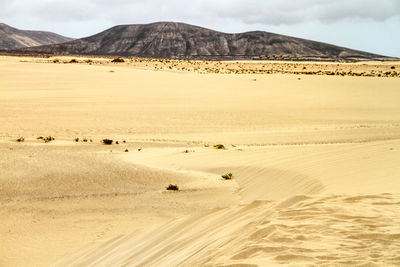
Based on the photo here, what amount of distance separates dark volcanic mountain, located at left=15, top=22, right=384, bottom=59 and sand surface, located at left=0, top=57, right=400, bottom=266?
92429 millimetres

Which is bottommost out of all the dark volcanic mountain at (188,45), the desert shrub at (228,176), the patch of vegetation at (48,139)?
the desert shrub at (228,176)

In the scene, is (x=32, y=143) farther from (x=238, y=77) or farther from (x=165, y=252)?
(x=238, y=77)

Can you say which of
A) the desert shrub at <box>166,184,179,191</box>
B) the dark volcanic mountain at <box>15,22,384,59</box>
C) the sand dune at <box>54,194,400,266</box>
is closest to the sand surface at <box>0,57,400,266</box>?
the sand dune at <box>54,194,400,266</box>

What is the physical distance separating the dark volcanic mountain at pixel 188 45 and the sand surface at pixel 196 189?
9243 cm

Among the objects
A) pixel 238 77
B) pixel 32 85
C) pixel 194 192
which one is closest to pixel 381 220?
pixel 194 192

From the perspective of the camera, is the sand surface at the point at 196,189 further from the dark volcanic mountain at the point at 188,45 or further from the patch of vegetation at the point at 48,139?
the dark volcanic mountain at the point at 188,45

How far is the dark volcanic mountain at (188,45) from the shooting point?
4392 inches

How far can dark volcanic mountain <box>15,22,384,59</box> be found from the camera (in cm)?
11156

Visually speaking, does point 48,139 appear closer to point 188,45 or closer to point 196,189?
point 196,189

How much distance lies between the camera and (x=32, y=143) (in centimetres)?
1226

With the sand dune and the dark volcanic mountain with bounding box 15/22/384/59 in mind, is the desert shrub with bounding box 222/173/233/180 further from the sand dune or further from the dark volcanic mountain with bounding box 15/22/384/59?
the dark volcanic mountain with bounding box 15/22/384/59

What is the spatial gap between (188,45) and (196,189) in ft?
373

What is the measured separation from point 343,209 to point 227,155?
521 centimetres

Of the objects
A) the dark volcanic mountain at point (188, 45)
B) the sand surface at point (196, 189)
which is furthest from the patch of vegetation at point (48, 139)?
the dark volcanic mountain at point (188, 45)
